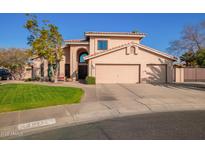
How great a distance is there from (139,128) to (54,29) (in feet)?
55.4

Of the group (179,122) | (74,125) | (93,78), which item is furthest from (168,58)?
(74,125)

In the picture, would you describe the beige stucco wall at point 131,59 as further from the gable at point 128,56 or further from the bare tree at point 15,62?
the bare tree at point 15,62

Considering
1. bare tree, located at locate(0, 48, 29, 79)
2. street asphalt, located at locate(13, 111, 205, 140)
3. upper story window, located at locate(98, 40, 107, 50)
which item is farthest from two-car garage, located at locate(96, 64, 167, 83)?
street asphalt, located at locate(13, 111, 205, 140)

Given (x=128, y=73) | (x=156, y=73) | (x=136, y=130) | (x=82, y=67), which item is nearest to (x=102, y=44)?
(x=82, y=67)

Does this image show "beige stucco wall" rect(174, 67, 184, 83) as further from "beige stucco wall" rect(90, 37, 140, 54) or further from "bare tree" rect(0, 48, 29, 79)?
"bare tree" rect(0, 48, 29, 79)

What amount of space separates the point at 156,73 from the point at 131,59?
3477 millimetres

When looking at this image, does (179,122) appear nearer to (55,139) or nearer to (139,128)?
(139,128)

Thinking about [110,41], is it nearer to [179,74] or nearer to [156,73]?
[156,73]

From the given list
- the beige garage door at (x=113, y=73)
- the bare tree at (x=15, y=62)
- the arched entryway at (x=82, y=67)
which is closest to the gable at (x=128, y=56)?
the beige garage door at (x=113, y=73)

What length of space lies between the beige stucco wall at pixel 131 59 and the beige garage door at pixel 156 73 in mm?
380

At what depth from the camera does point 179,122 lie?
5.60m

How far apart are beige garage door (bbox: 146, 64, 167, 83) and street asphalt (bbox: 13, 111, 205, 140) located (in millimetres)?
13176
